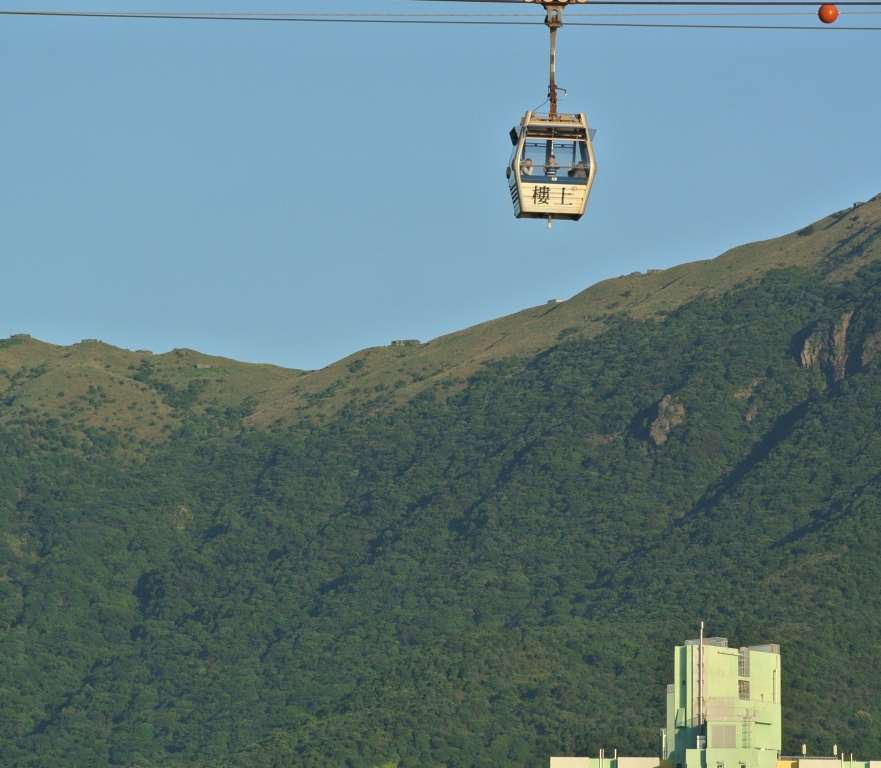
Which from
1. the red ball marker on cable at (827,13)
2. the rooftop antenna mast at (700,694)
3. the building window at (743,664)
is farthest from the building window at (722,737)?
the red ball marker on cable at (827,13)

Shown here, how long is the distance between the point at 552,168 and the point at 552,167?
4 cm

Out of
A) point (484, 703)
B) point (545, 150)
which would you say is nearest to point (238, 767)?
point (484, 703)

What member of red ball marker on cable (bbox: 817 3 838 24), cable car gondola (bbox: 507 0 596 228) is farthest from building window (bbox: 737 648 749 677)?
red ball marker on cable (bbox: 817 3 838 24)

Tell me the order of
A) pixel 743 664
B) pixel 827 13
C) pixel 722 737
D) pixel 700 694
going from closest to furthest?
pixel 827 13 < pixel 722 737 < pixel 700 694 < pixel 743 664

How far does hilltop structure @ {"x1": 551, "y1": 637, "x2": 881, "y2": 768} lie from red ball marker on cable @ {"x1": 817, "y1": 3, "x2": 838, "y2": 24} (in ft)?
161

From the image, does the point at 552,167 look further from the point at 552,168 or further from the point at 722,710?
the point at 722,710

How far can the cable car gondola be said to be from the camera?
37000 mm

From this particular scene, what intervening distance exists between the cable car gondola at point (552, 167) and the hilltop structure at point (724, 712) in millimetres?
42132

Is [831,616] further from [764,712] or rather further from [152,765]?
[764,712]

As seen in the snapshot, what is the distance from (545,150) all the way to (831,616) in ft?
487

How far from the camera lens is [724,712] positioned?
256 feet

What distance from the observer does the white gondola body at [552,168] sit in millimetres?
37031

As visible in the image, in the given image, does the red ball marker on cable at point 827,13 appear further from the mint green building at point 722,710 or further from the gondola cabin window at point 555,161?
the mint green building at point 722,710

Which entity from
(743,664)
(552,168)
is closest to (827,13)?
(552,168)
